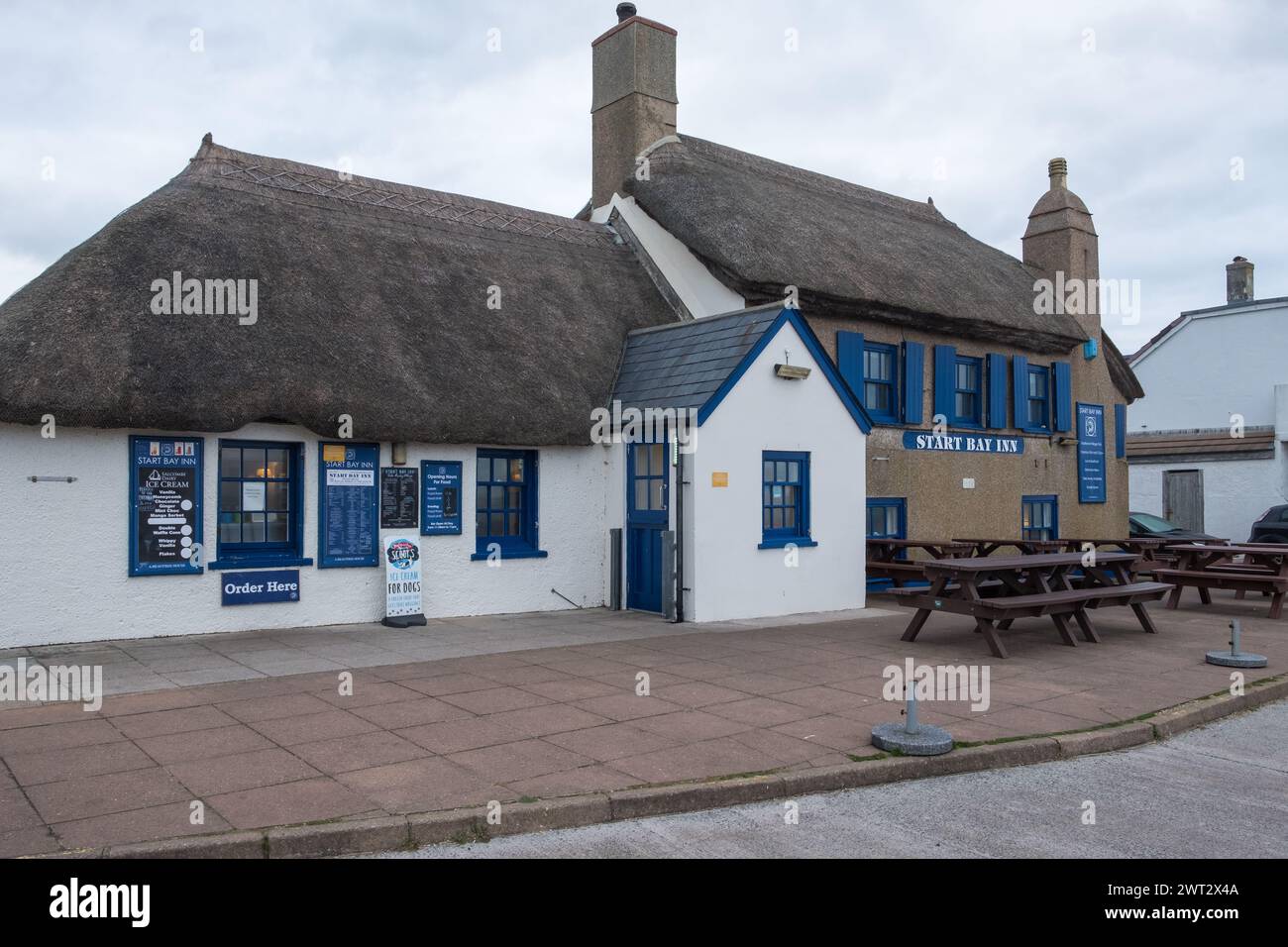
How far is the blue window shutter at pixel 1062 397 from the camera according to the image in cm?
2086

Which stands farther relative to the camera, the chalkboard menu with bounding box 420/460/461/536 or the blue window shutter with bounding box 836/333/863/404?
the blue window shutter with bounding box 836/333/863/404

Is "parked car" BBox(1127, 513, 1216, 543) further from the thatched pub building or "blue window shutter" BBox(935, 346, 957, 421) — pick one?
"blue window shutter" BBox(935, 346, 957, 421)

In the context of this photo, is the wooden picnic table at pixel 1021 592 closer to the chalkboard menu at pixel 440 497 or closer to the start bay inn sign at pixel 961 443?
the start bay inn sign at pixel 961 443

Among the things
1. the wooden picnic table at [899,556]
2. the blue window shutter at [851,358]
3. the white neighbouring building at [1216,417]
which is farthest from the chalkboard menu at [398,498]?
the white neighbouring building at [1216,417]

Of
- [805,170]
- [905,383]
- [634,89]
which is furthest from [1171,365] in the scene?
[634,89]

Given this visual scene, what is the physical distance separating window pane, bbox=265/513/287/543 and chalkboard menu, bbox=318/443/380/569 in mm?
461

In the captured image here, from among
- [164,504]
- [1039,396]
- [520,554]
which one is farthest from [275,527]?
[1039,396]

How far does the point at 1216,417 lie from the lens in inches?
1288

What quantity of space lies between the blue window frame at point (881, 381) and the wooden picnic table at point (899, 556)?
2.28m

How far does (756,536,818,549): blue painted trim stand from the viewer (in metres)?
13.7

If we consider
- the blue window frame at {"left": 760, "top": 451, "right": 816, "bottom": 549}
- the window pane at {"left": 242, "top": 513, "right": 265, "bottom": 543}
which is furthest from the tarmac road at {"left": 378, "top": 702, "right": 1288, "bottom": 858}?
the window pane at {"left": 242, "top": 513, "right": 265, "bottom": 543}

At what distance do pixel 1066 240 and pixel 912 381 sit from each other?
7.18m

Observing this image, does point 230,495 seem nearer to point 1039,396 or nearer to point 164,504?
point 164,504

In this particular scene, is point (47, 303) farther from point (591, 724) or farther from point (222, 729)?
point (591, 724)
